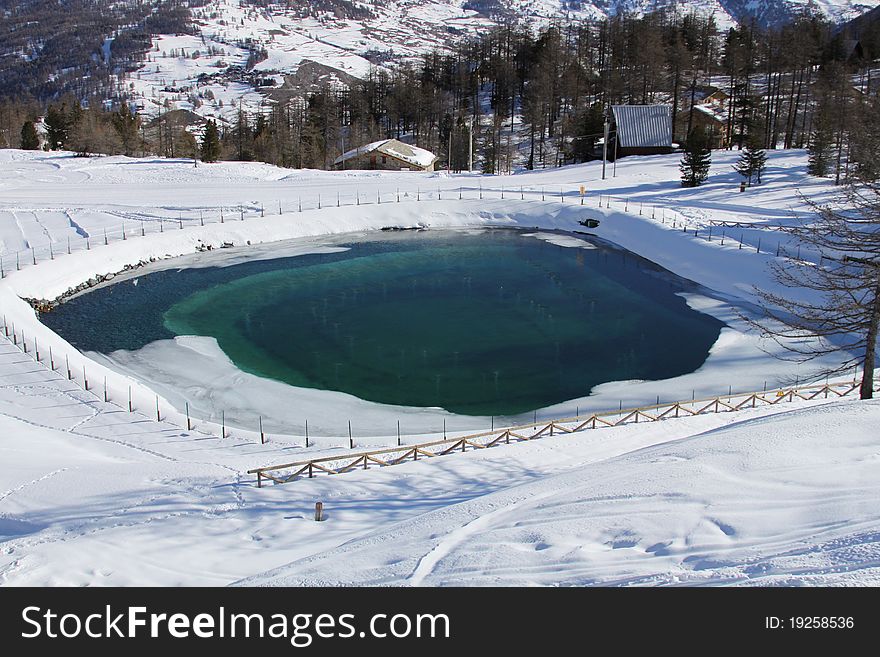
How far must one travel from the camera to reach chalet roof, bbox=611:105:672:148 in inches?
2800

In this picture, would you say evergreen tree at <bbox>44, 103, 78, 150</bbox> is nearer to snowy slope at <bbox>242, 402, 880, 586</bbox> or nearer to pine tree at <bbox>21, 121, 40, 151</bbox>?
pine tree at <bbox>21, 121, 40, 151</bbox>

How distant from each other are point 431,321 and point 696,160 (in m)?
31.5

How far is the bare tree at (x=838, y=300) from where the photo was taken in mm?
18969

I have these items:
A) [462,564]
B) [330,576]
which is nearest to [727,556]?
[462,564]

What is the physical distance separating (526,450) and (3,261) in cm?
3157

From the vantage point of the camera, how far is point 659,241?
4444cm

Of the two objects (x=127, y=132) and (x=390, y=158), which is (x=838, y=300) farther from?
(x=127, y=132)

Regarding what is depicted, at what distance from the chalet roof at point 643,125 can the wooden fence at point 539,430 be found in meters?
51.4

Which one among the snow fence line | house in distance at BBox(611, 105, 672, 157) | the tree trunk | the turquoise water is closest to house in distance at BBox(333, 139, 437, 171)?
the snow fence line

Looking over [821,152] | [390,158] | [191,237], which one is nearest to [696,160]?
[821,152]

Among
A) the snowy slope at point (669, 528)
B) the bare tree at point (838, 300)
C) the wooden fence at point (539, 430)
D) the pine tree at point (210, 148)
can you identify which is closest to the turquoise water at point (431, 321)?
the wooden fence at point (539, 430)

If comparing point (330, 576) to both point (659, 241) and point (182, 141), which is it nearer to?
point (659, 241)

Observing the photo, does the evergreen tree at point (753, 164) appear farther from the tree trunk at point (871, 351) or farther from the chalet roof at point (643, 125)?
the tree trunk at point (871, 351)

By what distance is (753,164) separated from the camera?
175 ft
